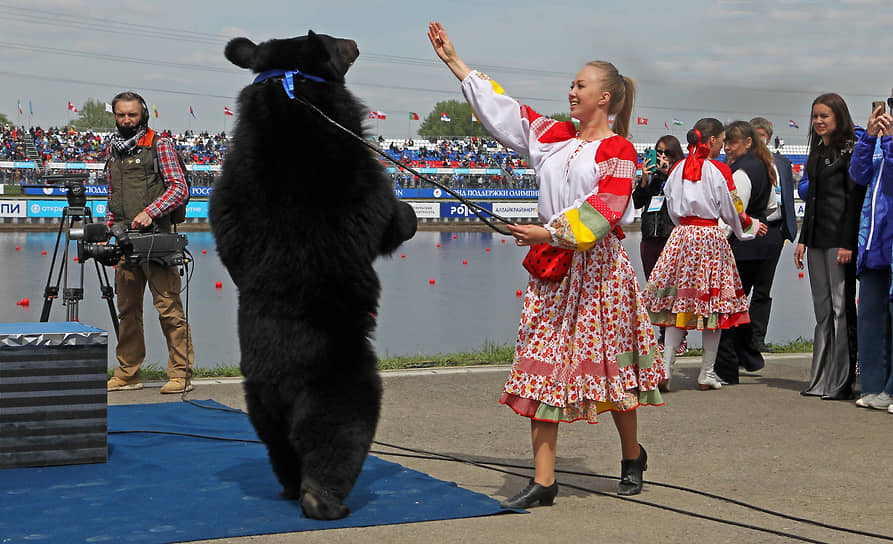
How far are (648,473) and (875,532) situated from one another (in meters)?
1.23

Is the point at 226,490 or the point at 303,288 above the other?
the point at 303,288

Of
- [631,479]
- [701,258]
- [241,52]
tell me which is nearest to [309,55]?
[241,52]

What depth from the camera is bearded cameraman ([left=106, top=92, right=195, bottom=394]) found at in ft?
22.2

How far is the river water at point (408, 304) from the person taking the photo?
33.1ft

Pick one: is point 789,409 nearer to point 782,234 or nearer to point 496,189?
point 782,234

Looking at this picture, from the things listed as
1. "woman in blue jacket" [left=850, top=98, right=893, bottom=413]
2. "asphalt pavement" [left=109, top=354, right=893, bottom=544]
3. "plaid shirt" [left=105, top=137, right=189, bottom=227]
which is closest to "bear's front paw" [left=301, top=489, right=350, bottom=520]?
"asphalt pavement" [left=109, top=354, right=893, bottom=544]

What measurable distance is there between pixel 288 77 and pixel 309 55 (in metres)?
0.14

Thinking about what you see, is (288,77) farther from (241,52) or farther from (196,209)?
(196,209)

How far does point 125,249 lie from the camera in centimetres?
646

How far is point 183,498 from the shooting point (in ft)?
13.1

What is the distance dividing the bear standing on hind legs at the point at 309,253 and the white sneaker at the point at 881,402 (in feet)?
13.2

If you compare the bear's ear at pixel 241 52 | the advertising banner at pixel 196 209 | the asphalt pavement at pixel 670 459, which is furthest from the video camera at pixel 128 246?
the advertising banner at pixel 196 209

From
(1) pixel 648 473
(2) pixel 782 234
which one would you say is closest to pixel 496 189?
(2) pixel 782 234

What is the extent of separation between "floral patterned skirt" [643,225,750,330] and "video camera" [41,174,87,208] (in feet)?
13.1
